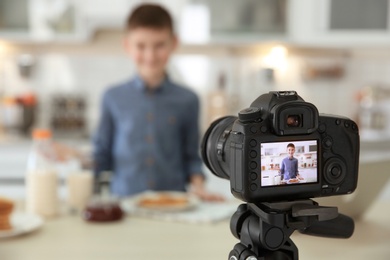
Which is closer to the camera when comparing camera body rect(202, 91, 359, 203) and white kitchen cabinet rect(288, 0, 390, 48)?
camera body rect(202, 91, 359, 203)

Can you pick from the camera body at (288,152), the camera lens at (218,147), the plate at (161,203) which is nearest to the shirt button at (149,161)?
the plate at (161,203)

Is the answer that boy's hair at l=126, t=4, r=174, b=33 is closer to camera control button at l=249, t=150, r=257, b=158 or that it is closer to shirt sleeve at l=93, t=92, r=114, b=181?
shirt sleeve at l=93, t=92, r=114, b=181

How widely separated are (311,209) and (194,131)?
1419 millimetres

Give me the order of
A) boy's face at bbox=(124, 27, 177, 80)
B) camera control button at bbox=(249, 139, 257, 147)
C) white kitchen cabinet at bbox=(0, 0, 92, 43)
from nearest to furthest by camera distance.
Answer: camera control button at bbox=(249, 139, 257, 147)
boy's face at bbox=(124, 27, 177, 80)
white kitchen cabinet at bbox=(0, 0, 92, 43)

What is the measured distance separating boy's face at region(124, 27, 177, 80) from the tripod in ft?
4.16

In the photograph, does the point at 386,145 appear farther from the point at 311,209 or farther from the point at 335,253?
the point at 311,209

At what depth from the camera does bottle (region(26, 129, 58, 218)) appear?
1795 millimetres

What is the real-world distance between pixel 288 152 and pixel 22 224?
0.90 m

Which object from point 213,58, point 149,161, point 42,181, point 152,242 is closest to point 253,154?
point 152,242

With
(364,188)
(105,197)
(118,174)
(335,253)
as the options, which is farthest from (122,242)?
(118,174)

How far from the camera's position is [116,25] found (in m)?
3.52

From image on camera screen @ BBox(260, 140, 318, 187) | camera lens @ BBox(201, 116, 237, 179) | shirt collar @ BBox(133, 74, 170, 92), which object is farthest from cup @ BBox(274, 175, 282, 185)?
shirt collar @ BBox(133, 74, 170, 92)

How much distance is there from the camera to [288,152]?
3.18ft

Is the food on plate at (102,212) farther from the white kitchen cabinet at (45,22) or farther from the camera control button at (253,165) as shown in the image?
the white kitchen cabinet at (45,22)
